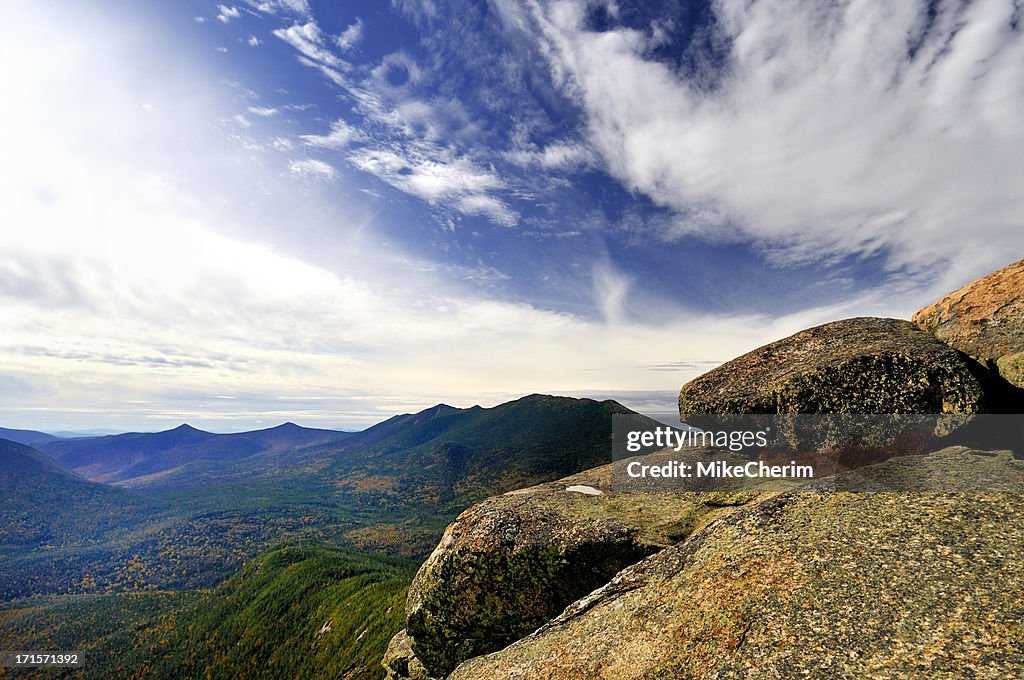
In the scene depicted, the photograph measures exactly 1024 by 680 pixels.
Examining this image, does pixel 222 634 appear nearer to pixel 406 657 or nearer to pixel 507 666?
pixel 406 657

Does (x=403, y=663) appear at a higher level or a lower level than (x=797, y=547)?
Answer: lower

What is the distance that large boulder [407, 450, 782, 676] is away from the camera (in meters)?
17.6

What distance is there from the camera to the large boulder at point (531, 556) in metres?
17.6

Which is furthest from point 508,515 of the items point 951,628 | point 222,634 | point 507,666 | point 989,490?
point 222,634

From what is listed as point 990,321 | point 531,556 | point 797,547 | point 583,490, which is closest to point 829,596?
point 797,547

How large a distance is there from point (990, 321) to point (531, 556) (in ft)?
68.2

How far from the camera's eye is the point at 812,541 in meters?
11.9

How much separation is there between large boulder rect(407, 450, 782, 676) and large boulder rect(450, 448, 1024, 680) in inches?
117

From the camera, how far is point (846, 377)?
17.5 meters

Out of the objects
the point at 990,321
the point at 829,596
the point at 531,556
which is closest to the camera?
the point at 829,596

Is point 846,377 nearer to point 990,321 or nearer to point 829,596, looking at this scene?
point 990,321

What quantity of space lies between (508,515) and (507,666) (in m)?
6.87

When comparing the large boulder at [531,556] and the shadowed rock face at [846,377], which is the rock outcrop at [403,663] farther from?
the shadowed rock face at [846,377]

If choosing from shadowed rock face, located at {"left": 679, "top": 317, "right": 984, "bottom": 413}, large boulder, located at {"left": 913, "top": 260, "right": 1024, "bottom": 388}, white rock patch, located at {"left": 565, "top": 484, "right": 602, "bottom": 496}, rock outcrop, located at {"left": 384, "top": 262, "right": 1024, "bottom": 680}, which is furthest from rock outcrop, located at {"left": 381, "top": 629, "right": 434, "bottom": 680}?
large boulder, located at {"left": 913, "top": 260, "right": 1024, "bottom": 388}
